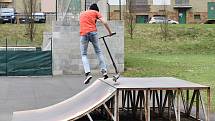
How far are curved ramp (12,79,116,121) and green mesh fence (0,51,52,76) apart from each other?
13.1 m

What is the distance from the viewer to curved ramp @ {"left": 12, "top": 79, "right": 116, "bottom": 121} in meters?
10.9

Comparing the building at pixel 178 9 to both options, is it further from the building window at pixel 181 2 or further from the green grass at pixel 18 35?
the green grass at pixel 18 35

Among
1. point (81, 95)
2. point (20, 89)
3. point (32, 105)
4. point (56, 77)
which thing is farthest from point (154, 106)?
point (56, 77)

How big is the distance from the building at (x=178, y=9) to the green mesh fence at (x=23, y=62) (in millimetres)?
52308

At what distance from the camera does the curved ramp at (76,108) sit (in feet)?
35.8

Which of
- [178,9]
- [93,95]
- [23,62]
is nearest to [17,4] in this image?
[178,9]

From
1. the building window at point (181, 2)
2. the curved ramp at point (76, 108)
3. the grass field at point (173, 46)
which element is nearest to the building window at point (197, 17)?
the building window at point (181, 2)

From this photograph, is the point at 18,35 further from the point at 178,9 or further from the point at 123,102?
the point at 123,102

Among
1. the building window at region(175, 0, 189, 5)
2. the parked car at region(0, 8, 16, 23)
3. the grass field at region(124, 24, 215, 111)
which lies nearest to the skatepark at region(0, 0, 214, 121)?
the grass field at region(124, 24, 215, 111)

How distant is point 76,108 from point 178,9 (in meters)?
69.8

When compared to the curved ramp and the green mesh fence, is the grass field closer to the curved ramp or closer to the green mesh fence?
the green mesh fence

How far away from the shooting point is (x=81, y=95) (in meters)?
12.9

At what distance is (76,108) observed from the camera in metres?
11.5

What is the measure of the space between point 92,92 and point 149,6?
67671mm
